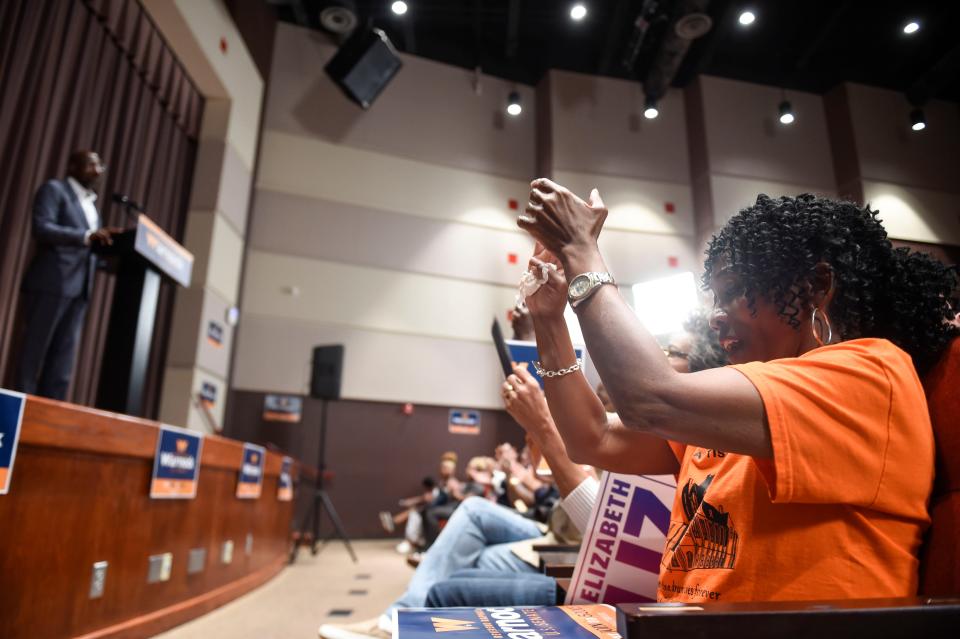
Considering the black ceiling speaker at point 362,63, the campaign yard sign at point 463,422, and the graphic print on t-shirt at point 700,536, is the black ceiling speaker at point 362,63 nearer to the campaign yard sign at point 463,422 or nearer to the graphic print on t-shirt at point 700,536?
the campaign yard sign at point 463,422

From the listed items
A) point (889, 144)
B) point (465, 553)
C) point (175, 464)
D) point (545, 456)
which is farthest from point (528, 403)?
point (889, 144)

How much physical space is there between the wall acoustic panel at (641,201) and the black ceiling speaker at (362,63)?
2.06 metres

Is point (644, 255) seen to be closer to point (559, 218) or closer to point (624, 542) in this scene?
point (624, 542)

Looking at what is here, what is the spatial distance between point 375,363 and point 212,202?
2.12 meters

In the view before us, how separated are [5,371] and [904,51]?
8102 millimetres

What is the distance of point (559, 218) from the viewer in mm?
753

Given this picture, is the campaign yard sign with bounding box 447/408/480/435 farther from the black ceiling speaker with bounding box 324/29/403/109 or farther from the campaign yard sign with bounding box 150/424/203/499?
the campaign yard sign with bounding box 150/424/203/499

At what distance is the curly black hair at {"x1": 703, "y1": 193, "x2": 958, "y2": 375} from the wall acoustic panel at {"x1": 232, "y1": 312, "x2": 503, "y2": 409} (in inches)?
200

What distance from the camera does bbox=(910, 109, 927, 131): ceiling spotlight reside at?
5816 millimetres

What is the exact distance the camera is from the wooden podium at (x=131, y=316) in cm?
253

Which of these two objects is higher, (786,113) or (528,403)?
(786,113)

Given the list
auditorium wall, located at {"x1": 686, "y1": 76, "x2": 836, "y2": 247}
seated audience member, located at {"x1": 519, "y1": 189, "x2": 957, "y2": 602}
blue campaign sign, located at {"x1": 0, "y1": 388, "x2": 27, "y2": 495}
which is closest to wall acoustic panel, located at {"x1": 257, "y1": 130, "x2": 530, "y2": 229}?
auditorium wall, located at {"x1": 686, "y1": 76, "x2": 836, "y2": 247}

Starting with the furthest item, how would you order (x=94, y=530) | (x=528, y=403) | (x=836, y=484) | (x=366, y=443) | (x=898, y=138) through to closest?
(x=366, y=443) < (x=898, y=138) < (x=94, y=530) < (x=528, y=403) < (x=836, y=484)

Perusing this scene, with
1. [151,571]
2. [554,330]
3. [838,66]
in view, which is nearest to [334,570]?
[151,571]
